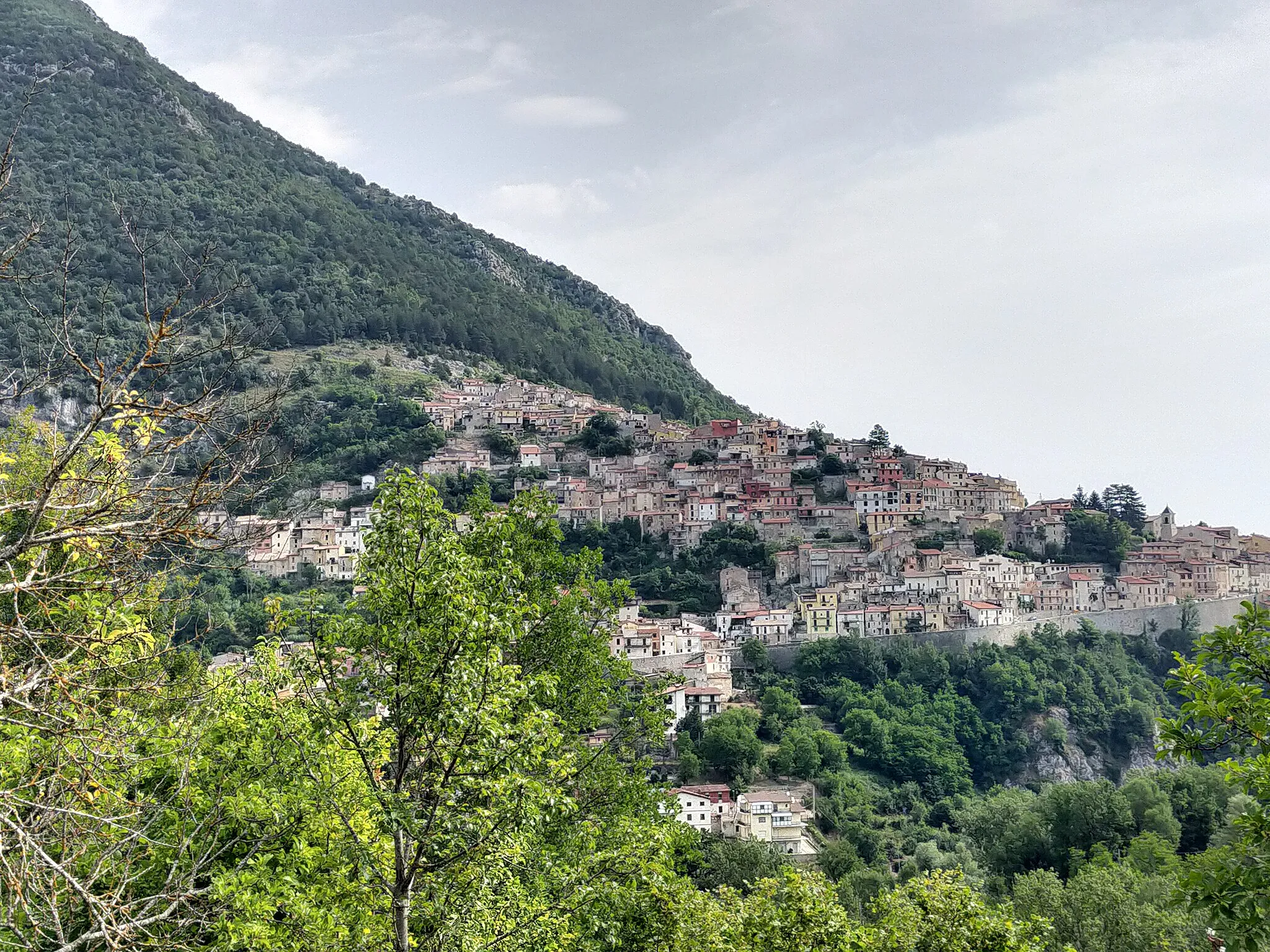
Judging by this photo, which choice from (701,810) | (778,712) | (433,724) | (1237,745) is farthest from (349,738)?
(778,712)

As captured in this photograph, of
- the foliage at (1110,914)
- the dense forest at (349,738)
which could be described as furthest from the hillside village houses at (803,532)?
the dense forest at (349,738)

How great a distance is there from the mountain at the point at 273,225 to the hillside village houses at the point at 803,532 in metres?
22.6

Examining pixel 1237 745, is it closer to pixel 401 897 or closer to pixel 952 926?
pixel 952 926

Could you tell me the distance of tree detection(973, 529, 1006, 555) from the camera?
63906mm

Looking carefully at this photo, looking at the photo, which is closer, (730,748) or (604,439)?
(730,748)

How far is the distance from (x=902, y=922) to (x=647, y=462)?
6616cm

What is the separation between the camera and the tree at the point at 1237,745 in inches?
198

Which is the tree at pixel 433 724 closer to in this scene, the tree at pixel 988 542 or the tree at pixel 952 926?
the tree at pixel 952 926

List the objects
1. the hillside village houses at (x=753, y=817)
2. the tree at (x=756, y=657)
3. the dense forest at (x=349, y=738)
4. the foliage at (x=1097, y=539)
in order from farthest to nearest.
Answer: the foliage at (x=1097, y=539) < the tree at (x=756, y=657) < the hillside village houses at (x=753, y=817) < the dense forest at (x=349, y=738)

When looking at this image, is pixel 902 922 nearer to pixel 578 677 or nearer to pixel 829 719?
pixel 578 677

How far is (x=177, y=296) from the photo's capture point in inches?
148

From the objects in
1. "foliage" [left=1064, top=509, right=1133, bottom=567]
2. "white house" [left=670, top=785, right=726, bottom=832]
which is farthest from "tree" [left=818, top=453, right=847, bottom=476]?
"white house" [left=670, top=785, right=726, bottom=832]

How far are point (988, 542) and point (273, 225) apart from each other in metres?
86.3

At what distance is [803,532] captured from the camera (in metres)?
66.2
